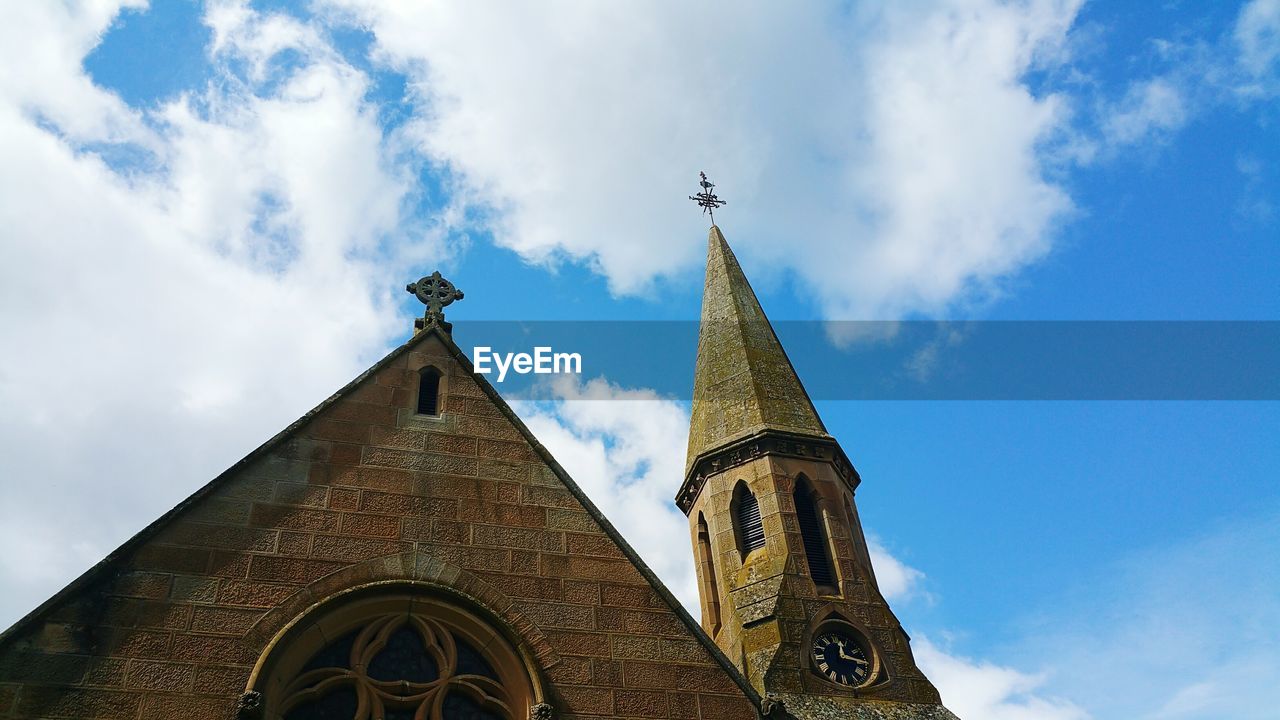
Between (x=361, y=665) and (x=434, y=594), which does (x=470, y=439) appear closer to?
(x=434, y=594)

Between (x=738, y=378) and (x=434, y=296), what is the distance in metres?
8.01

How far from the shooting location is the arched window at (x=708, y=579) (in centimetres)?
1605

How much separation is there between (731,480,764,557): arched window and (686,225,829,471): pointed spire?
3.36ft

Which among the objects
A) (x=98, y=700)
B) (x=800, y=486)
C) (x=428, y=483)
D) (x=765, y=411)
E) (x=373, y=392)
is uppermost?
(x=765, y=411)

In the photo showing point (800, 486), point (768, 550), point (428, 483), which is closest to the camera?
point (428, 483)

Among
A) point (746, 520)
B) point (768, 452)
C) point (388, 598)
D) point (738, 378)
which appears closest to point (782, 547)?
point (746, 520)

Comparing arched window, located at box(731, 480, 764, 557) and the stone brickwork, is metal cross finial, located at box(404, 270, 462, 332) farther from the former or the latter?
arched window, located at box(731, 480, 764, 557)

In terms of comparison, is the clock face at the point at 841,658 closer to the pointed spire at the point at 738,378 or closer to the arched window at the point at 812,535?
the arched window at the point at 812,535

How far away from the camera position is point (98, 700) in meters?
7.61

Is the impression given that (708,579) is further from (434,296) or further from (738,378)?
(434,296)

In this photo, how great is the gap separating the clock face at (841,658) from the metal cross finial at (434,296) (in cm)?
718

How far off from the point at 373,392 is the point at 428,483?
4.35 feet

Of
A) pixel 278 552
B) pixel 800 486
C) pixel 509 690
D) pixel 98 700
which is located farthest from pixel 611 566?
pixel 800 486

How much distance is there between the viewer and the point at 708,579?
54.2ft
